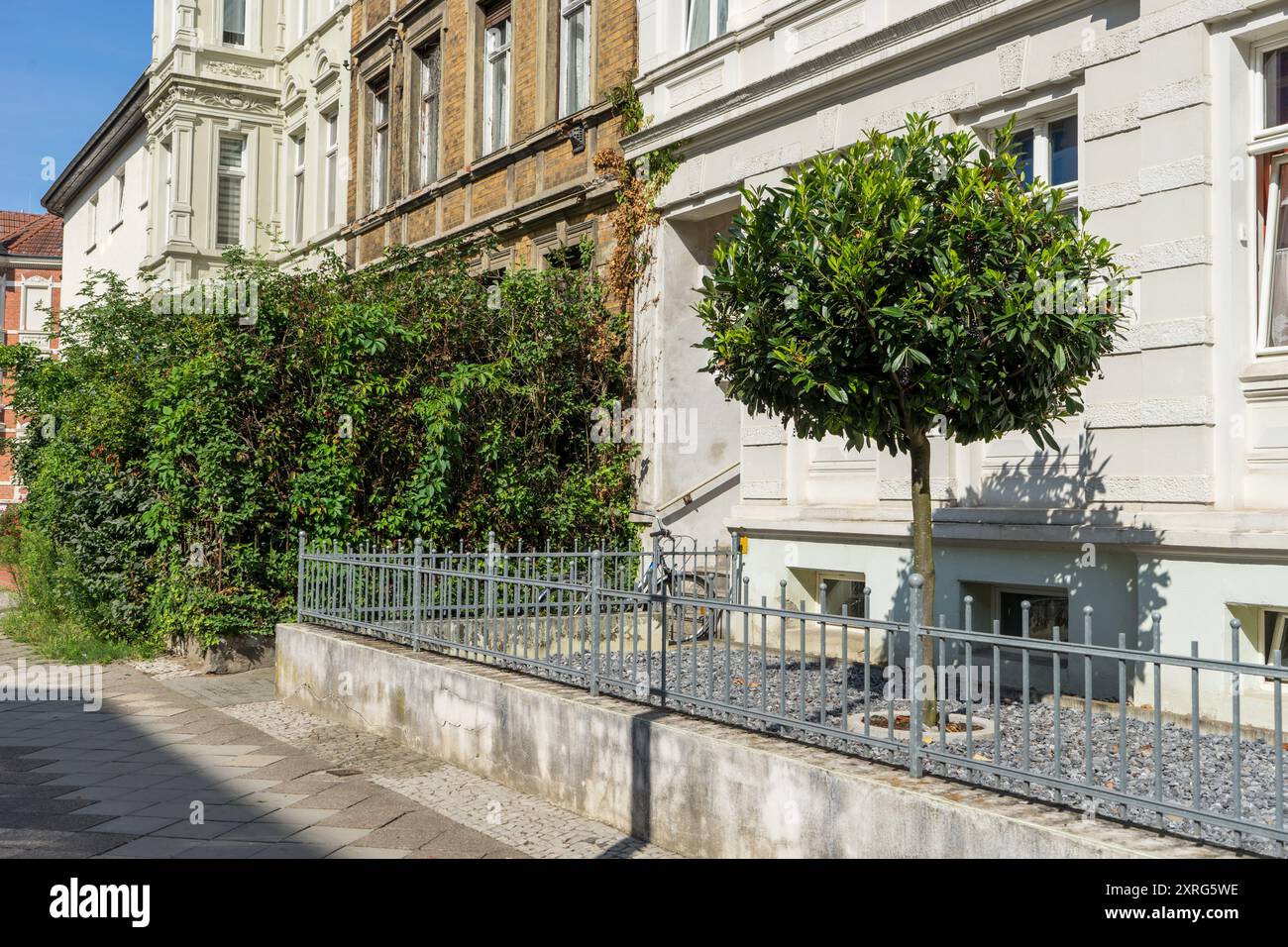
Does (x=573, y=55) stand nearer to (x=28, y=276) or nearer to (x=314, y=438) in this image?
(x=314, y=438)

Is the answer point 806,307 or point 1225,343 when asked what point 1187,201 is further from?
point 806,307

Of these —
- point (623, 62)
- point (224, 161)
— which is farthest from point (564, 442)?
point (224, 161)

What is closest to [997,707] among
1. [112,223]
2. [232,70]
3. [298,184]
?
[298,184]

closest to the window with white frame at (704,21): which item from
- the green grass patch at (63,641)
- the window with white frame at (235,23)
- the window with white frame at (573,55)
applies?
the window with white frame at (573,55)

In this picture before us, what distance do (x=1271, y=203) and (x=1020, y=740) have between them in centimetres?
395

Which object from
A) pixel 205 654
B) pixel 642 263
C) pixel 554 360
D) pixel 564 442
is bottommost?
pixel 205 654

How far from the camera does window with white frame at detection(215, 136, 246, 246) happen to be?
25.0m

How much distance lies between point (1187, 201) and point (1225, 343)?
93 centimetres

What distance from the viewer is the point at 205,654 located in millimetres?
12250

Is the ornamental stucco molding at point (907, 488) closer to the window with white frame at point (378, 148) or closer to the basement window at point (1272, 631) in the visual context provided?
the basement window at point (1272, 631)

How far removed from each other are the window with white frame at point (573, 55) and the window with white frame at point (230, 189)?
11.6 m

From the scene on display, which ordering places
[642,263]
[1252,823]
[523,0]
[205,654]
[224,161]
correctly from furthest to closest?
[224,161], [523,0], [642,263], [205,654], [1252,823]

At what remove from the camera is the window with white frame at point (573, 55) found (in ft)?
50.7

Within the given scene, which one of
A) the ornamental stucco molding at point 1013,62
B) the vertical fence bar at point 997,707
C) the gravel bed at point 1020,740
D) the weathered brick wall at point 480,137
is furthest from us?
the weathered brick wall at point 480,137
